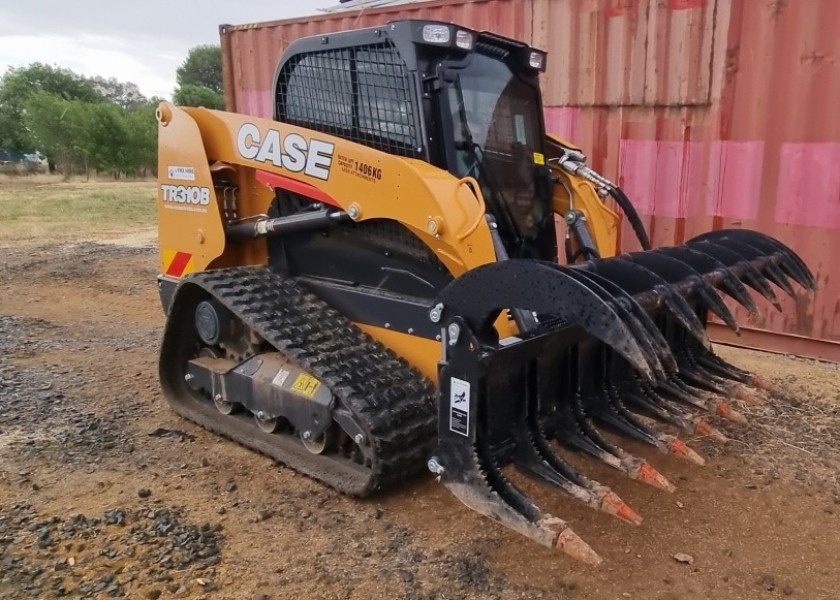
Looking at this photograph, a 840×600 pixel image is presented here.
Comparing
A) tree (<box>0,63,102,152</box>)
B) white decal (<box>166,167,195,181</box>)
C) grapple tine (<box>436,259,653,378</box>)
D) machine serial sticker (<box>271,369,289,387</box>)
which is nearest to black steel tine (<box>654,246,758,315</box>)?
grapple tine (<box>436,259,653,378</box>)

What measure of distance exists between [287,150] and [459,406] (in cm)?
171

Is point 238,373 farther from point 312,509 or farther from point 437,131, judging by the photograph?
point 437,131

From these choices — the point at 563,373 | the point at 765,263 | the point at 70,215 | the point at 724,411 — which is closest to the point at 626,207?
the point at 765,263

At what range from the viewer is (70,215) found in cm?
1631

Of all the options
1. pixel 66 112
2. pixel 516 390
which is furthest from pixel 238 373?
pixel 66 112

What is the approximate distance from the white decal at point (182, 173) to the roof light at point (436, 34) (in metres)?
1.70

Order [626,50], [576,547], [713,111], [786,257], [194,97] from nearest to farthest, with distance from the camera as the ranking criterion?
[576,547] → [786,257] → [713,111] → [626,50] → [194,97]

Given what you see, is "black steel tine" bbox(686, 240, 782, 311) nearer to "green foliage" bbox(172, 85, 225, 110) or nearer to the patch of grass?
the patch of grass

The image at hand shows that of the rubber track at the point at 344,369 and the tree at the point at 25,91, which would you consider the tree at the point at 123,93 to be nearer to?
the tree at the point at 25,91

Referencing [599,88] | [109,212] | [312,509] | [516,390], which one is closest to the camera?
[516,390]

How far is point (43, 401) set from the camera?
15.2ft

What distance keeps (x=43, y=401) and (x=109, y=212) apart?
45.2 feet

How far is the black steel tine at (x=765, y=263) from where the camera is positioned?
3.76 m

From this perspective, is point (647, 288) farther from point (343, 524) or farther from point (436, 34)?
point (343, 524)
